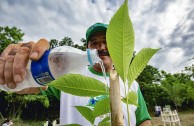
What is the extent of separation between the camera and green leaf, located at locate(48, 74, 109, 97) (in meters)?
0.35

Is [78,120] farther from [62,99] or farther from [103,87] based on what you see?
[103,87]

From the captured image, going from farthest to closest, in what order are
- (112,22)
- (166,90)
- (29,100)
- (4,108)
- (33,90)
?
(166,90) < (4,108) < (29,100) < (33,90) < (112,22)

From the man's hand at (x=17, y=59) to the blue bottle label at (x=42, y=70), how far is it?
24 mm

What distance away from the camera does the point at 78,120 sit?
116cm

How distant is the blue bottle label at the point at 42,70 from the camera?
0.69m

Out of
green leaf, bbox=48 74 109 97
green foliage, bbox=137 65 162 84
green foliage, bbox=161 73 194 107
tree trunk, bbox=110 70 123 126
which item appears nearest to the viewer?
tree trunk, bbox=110 70 123 126

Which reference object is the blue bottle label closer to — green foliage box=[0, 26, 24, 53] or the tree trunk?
the tree trunk

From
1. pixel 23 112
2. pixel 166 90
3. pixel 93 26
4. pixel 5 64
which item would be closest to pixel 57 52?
pixel 5 64

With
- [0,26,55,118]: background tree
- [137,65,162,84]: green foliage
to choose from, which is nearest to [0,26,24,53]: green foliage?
[0,26,55,118]: background tree

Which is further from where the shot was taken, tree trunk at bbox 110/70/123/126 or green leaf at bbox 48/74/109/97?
green leaf at bbox 48/74/109/97

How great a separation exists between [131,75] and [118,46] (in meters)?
0.06

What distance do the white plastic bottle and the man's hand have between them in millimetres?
35

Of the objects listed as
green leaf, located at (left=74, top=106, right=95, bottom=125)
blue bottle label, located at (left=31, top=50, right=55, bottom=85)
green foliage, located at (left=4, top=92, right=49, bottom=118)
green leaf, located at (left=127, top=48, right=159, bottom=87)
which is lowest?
green leaf, located at (left=74, top=106, right=95, bottom=125)

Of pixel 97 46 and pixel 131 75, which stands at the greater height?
pixel 97 46
